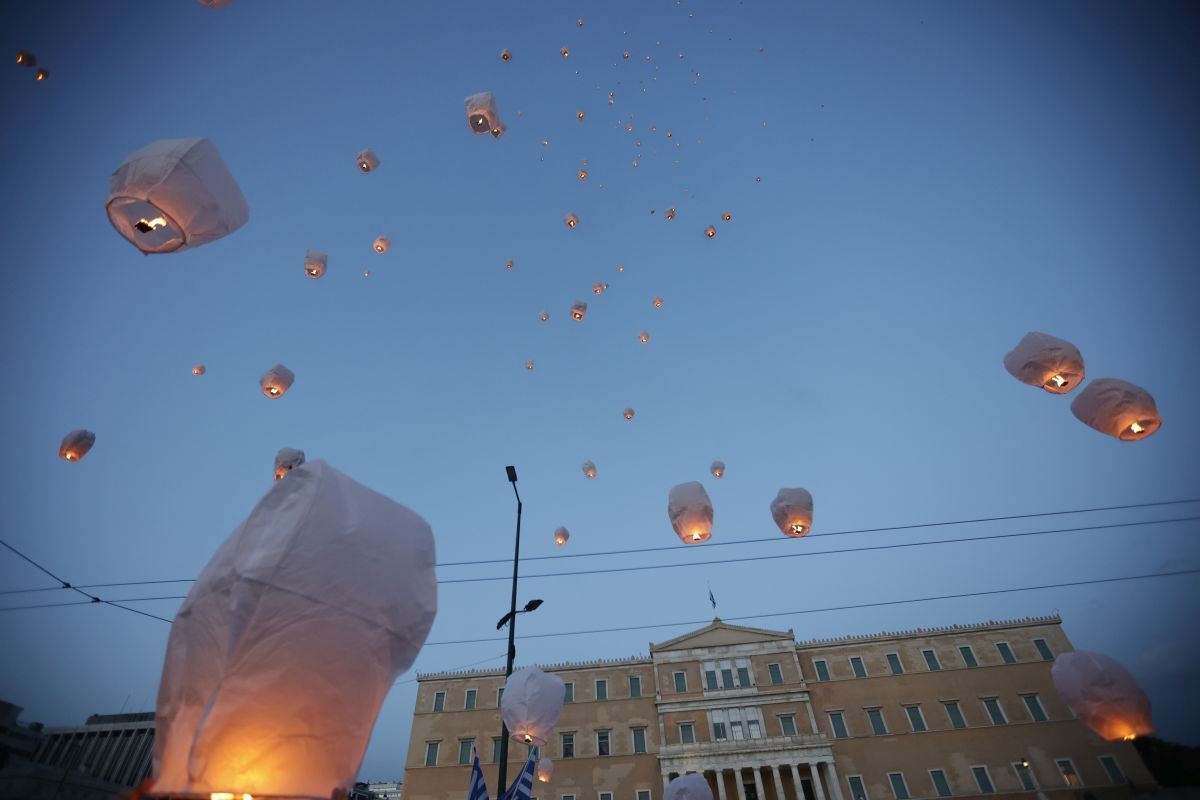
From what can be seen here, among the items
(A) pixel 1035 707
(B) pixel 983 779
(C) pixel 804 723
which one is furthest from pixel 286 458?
(A) pixel 1035 707

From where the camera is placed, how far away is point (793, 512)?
25.6 feet

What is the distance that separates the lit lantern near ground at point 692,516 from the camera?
24.2ft

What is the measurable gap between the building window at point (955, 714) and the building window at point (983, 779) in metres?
2.20

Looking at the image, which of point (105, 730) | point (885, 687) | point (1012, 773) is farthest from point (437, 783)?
point (105, 730)

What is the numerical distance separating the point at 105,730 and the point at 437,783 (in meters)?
37.2

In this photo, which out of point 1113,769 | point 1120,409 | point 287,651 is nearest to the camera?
point 287,651

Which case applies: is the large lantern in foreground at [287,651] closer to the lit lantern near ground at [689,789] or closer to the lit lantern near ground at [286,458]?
the lit lantern near ground at [286,458]

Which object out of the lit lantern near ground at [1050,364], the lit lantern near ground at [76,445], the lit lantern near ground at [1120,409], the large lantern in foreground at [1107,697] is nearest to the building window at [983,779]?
the large lantern in foreground at [1107,697]

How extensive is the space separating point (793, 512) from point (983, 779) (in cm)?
3630

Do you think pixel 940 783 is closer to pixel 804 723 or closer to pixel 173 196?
pixel 804 723

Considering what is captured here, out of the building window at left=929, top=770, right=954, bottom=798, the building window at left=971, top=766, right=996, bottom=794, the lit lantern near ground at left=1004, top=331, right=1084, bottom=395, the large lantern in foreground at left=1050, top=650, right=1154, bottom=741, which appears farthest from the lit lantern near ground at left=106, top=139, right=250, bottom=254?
the building window at left=971, top=766, right=996, bottom=794

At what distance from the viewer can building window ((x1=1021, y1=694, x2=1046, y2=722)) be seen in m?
32.5

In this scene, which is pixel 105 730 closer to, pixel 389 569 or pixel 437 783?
pixel 389 569

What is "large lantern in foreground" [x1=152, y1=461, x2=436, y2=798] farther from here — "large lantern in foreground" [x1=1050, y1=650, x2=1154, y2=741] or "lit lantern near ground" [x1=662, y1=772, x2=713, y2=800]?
"lit lantern near ground" [x1=662, y1=772, x2=713, y2=800]
